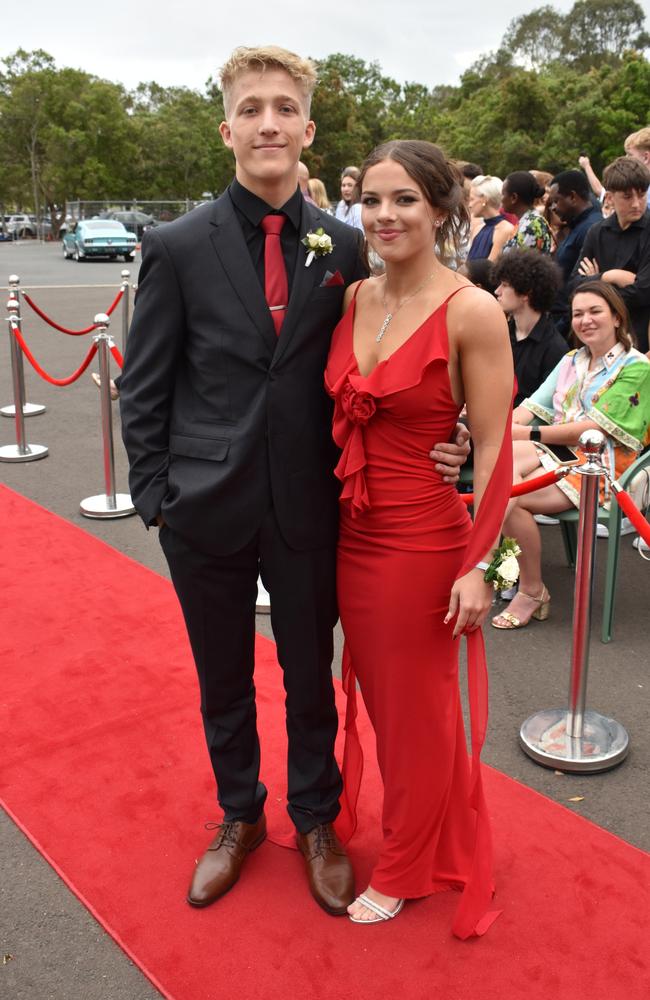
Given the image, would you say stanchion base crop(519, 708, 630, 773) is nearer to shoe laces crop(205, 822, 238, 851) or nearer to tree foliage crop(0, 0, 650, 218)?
shoe laces crop(205, 822, 238, 851)

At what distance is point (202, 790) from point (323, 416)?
1617 millimetres

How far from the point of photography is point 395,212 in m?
2.41

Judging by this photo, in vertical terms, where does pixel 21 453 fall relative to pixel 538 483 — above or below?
below

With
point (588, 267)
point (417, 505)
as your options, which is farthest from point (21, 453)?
point (417, 505)

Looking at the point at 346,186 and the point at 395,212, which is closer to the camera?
the point at 395,212

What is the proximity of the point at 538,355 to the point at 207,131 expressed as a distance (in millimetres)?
56579

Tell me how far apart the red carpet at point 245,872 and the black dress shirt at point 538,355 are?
2.35 metres

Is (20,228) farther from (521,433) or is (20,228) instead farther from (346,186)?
(521,433)

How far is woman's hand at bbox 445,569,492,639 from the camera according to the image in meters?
2.46

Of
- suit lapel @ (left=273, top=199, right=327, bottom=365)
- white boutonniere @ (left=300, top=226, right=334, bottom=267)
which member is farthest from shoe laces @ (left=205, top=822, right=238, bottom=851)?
white boutonniere @ (left=300, top=226, right=334, bottom=267)

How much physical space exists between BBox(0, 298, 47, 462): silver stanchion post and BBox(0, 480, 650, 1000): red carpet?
3.68 meters

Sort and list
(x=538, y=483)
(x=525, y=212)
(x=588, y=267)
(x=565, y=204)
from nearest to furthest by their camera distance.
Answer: (x=538, y=483) → (x=588, y=267) → (x=565, y=204) → (x=525, y=212)

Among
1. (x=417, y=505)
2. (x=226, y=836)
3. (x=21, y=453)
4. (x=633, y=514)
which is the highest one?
(x=417, y=505)

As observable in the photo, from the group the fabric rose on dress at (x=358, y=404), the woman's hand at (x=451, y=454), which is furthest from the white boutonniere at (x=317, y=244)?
the woman's hand at (x=451, y=454)
